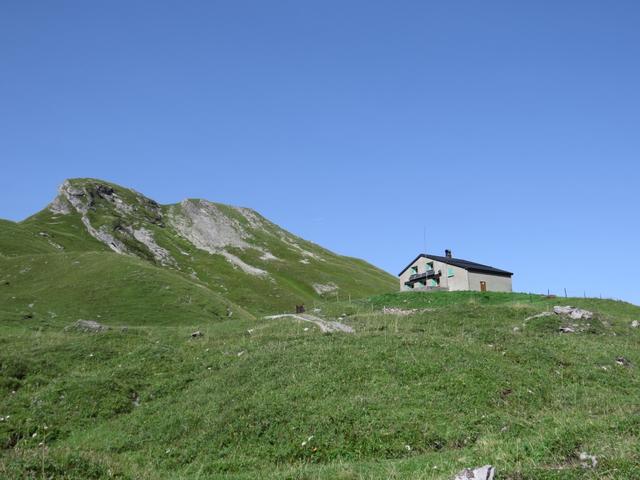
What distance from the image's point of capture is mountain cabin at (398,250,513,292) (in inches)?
3123

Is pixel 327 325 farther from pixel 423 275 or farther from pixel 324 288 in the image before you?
pixel 324 288

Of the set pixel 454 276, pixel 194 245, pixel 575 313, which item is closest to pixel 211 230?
pixel 194 245

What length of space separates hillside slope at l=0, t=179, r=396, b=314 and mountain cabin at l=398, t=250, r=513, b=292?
3177 centimetres

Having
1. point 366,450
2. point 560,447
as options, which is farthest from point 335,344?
point 560,447

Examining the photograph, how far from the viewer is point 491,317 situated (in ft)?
149

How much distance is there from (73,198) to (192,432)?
142651 mm

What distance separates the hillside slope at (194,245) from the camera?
11362 cm

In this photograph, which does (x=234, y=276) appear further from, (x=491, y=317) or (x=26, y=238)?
(x=491, y=317)

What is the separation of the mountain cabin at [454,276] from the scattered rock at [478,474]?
6449cm

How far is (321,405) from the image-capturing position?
2147 centimetres

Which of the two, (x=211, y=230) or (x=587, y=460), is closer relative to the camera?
(x=587, y=460)

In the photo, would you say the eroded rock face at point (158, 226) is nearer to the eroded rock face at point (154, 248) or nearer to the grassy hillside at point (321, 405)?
the eroded rock face at point (154, 248)

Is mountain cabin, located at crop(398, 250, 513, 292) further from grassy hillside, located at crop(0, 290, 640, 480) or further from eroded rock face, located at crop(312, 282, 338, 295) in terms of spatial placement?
eroded rock face, located at crop(312, 282, 338, 295)

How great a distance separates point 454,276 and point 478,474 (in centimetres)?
7233
